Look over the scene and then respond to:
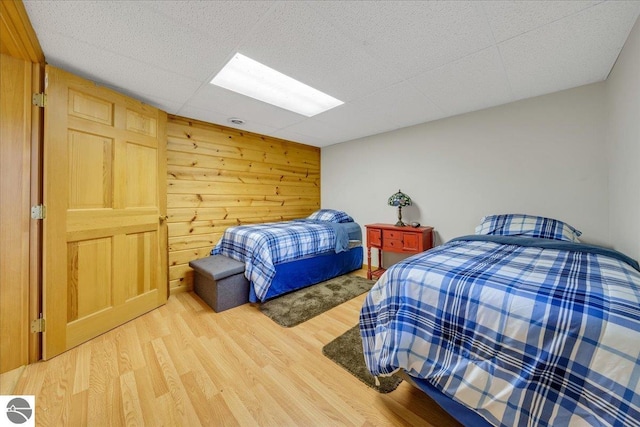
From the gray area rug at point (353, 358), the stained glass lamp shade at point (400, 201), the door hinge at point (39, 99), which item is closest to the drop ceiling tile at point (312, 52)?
the door hinge at point (39, 99)

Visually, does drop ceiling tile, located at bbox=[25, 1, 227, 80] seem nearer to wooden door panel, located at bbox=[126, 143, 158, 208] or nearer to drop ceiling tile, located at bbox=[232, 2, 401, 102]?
drop ceiling tile, located at bbox=[232, 2, 401, 102]

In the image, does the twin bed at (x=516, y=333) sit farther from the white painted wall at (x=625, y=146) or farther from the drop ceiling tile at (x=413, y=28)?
the drop ceiling tile at (x=413, y=28)

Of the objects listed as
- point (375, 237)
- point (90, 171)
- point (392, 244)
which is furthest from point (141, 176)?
point (392, 244)

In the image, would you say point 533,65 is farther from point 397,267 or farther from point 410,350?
point 410,350

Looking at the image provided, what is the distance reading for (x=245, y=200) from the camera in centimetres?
361

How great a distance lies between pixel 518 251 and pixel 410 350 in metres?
1.15

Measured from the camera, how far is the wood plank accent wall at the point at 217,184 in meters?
2.93

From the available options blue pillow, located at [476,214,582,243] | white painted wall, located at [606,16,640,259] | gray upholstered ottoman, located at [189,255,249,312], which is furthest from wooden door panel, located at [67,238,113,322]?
white painted wall, located at [606,16,640,259]

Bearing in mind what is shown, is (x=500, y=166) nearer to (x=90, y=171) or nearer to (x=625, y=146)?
(x=625, y=146)

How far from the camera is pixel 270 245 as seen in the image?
264cm

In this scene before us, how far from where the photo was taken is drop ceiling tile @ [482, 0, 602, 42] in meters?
1.28

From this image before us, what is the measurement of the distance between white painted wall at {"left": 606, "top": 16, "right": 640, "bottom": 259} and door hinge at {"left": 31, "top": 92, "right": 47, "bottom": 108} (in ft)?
12.4

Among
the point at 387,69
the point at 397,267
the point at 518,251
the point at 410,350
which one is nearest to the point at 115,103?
the point at 387,69

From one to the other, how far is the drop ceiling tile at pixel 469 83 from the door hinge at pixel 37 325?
334 cm
